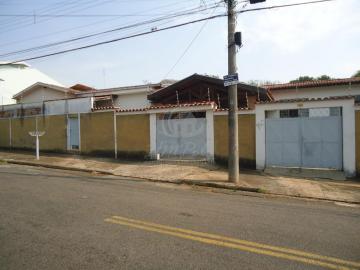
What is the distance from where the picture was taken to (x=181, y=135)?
48.2ft

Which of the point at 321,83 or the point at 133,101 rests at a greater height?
the point at 321,83

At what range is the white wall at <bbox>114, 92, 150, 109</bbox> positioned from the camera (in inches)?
853

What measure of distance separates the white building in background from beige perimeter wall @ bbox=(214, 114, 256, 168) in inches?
926

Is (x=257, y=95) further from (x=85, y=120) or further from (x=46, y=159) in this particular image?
(x=46, y=159)

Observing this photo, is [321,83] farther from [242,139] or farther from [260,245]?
[260,245]

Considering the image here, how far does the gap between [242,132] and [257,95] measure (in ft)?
15.2

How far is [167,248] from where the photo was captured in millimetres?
4688

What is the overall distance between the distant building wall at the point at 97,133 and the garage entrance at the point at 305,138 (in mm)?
8213

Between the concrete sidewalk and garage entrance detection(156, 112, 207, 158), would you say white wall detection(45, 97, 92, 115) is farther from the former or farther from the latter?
garage entrance detection(156, 112, 207, 158)

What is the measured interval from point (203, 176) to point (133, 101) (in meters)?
11.6

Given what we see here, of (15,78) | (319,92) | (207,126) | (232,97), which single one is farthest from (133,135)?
(15,78)

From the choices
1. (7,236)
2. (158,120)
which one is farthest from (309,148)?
(7,236)

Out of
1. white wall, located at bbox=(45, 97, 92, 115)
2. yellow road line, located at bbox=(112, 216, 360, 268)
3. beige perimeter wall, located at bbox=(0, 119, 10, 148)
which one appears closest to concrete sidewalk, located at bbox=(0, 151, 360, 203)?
white wall, located at bbox=(45, 97, 92, 115)

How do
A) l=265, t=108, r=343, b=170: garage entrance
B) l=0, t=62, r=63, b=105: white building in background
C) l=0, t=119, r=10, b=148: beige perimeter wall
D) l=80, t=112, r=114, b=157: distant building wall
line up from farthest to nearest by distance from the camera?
l=0, t=62, r=63, b=105: white building in background < l=0, t=119, r=10, b=148: beige perimeter wall < l=80, t=112, r=114, b=157: distant building wall < l=265, t=108, r=343, b=170: garage entrance
